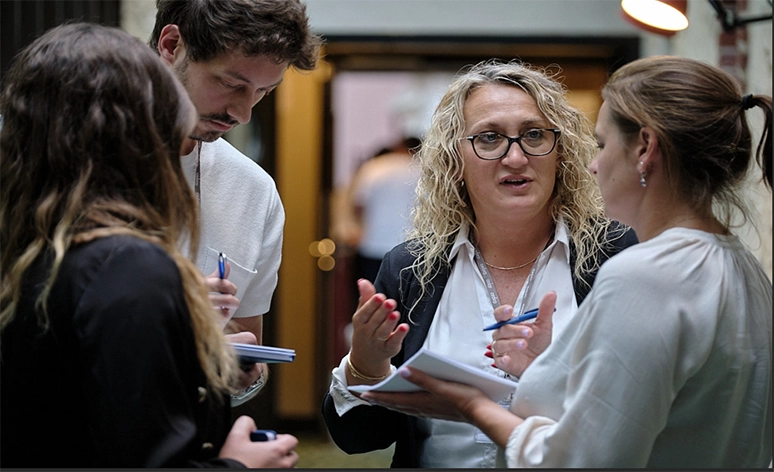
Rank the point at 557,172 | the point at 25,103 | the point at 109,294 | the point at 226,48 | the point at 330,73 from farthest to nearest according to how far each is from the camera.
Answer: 1. the point at 330,73
2. the point at 557,172
3. the point at 226,48
4. the point at 25,103
5. the point at 109,294

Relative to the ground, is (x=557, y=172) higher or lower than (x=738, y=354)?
higher

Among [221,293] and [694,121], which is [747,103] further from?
[221,293]

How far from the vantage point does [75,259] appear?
1.35 meters

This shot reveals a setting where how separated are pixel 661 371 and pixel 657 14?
242cm

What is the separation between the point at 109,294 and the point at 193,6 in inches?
47.9

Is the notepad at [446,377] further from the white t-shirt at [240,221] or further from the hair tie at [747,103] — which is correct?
the white t-shirt at [240,221]

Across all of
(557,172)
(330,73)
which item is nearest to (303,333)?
(330,73)

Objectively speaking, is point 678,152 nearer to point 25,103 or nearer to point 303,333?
point 25,103

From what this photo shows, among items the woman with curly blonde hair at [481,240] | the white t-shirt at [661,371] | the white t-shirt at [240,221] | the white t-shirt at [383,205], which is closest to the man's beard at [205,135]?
the white t-shirt at [240,221]

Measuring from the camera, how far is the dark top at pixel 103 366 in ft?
4.32

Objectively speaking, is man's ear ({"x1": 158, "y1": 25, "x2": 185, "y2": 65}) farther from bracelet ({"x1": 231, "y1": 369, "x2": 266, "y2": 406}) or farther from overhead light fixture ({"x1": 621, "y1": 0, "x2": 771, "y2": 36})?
overhead light fixture ({"x1": 621, "y1": 0, "x2": 771, "y2": 36})

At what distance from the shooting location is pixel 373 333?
6.58 feet

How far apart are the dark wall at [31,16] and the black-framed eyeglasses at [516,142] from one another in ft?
5.02

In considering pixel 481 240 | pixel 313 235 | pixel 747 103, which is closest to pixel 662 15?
pixel 481 240
